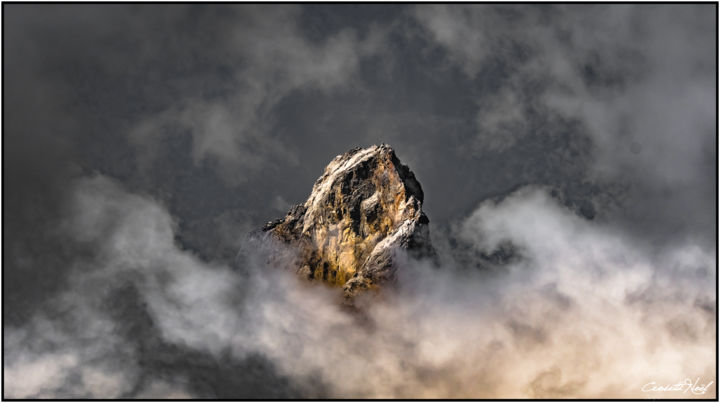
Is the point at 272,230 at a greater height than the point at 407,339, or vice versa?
the point at 272,230

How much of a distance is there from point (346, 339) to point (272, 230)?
4306 cm

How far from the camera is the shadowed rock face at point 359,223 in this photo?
5620 inches

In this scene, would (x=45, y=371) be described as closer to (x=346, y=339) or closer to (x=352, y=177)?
(x=346, y=339)

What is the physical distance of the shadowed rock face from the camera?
143 m

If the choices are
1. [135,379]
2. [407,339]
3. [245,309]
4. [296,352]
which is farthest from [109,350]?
[407,339]

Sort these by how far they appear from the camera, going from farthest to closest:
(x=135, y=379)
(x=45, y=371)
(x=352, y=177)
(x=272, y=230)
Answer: (x=272, y=230)
(x=352, y=177)
(x=135, y=379)
(x=45, y=371)

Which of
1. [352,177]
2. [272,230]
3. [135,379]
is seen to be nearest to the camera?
[135,379]

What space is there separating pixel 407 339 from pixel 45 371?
97848mm

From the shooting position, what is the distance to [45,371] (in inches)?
5655

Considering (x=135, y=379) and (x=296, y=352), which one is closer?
(x=135, y=379)

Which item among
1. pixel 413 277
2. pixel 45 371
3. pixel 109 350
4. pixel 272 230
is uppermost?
pixel 272 230

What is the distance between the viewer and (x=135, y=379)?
15388 centimetres

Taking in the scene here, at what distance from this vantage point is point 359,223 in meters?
157

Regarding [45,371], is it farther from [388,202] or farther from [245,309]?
[388,202]
